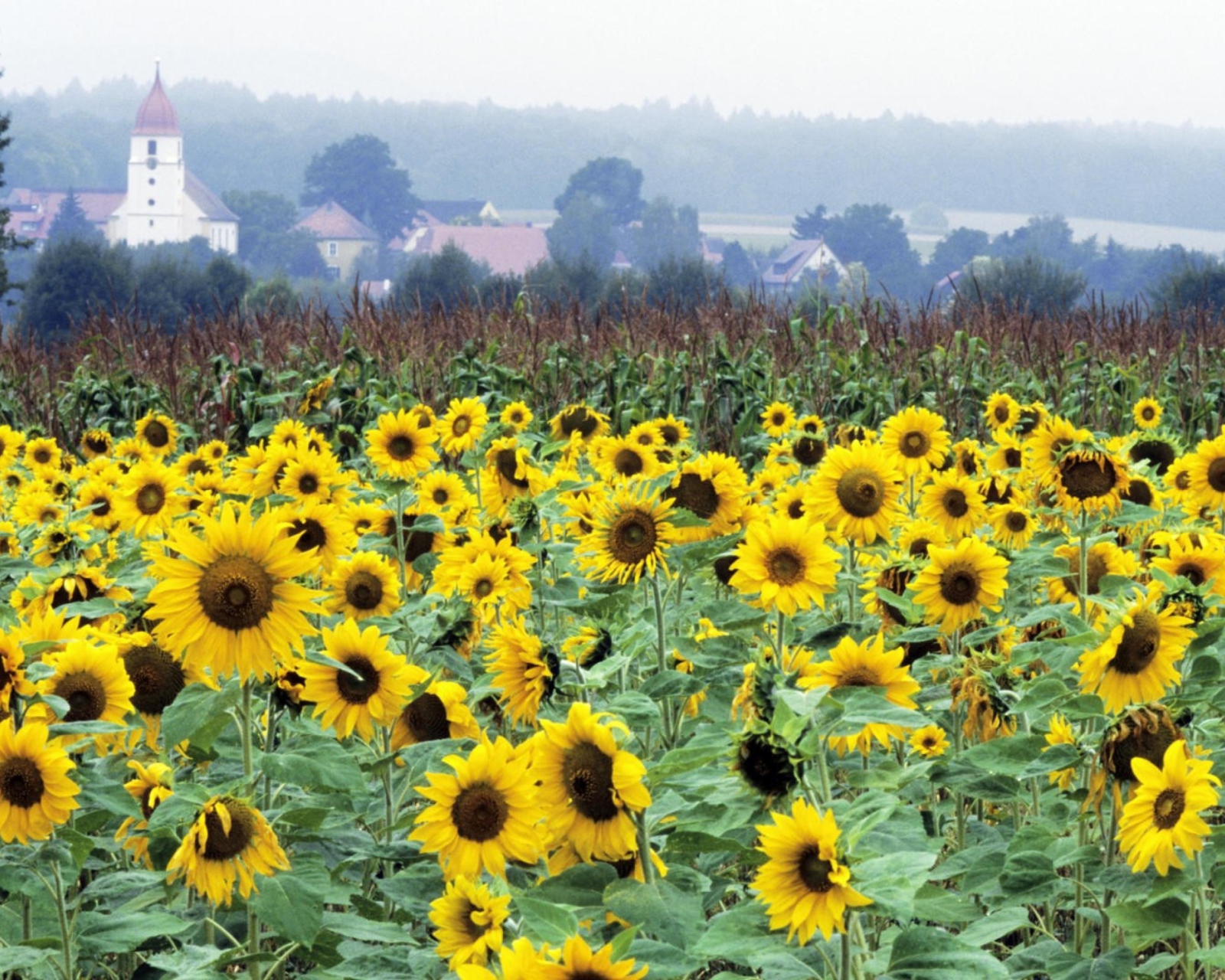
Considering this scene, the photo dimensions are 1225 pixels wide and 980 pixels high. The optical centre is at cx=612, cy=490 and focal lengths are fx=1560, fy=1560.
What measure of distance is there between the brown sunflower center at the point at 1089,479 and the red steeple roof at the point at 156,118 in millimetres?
185993

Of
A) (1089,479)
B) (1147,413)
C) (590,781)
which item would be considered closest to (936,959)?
(590,781)

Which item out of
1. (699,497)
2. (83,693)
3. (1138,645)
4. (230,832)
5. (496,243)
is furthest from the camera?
(496,243)

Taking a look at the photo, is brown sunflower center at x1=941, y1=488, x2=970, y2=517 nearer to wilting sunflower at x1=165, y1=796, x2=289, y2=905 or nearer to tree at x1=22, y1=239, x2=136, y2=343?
wilting sunflower at x1=165, y1=796, x2=289, y2=905

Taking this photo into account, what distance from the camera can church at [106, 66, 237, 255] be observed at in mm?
166375

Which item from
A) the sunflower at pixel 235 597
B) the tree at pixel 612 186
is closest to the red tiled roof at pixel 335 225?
the tree at pixel 612 186

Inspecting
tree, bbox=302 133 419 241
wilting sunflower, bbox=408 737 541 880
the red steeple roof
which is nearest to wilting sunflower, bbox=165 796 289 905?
wilting sunflower, bbox=408 737 541 880

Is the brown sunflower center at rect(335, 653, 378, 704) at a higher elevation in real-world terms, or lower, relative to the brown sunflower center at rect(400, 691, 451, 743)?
higher

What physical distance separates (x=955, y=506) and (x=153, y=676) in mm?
2423

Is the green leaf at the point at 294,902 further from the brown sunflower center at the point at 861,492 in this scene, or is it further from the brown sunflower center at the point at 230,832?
the brown sunflower center at the point at 861,492

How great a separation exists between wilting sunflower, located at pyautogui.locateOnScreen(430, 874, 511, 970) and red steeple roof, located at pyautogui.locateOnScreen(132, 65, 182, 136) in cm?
18728

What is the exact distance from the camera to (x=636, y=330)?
12.5 meters

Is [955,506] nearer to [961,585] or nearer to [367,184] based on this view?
[961,585]

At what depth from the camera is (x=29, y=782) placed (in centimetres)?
243

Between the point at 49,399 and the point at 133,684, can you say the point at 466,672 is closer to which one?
the point at 133,684
